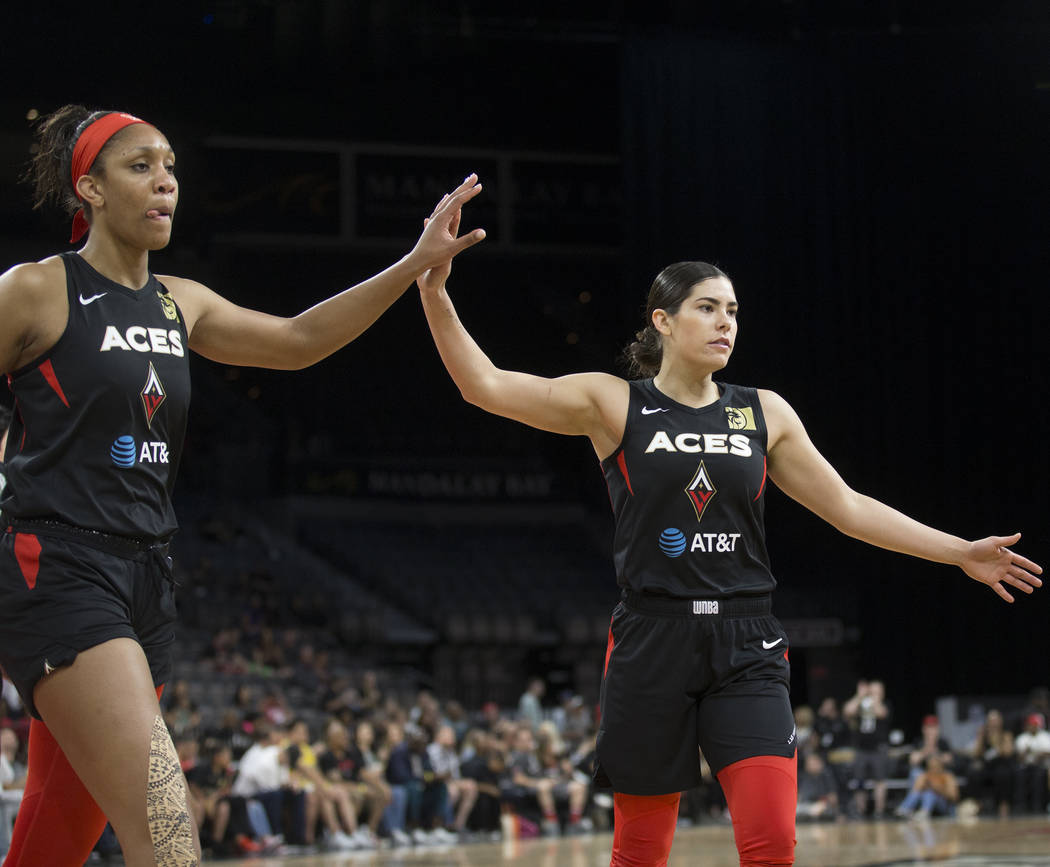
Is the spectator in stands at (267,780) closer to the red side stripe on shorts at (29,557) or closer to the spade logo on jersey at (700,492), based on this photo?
the spade logo on jersey at (700,492)

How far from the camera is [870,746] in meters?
13.9

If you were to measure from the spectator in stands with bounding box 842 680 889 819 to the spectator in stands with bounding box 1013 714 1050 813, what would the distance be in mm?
1368

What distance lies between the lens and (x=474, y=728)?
43.3 feet

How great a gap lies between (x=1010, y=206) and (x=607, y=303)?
9.61 m

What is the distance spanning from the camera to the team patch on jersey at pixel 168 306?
9.31 feet

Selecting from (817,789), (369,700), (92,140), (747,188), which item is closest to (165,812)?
(92,140)

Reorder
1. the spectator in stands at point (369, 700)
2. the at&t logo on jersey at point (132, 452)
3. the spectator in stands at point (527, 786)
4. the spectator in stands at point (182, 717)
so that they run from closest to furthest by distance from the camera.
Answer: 1. the at&t logo on jersey at point (132, 452)
2. the spectator in stands at point (182, 717)
3. the spectator in stands at point (527, 786)
4. the spectator in stands at point (369, 700)

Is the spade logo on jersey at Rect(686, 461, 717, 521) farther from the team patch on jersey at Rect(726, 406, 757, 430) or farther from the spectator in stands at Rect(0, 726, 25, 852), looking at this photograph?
the spectator in stands at Rect(0, 726, 25, 852)

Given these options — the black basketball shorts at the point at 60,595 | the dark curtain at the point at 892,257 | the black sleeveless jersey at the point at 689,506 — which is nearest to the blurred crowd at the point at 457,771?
the dark curtain at the point at 892,257

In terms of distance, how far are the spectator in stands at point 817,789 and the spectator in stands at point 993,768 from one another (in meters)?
1.57

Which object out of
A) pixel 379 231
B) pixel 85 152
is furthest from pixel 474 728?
pixel 85 152

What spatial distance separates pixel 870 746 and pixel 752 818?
11400 mm

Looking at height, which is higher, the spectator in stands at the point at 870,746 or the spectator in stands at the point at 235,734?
the spectator in stands at the point at 235,734

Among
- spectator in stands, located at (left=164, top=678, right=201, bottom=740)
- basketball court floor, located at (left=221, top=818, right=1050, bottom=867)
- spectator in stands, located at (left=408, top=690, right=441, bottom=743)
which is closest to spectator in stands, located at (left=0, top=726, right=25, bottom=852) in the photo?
spectator in stands, located at (left=164, top=678, right=201, bottom=740)
